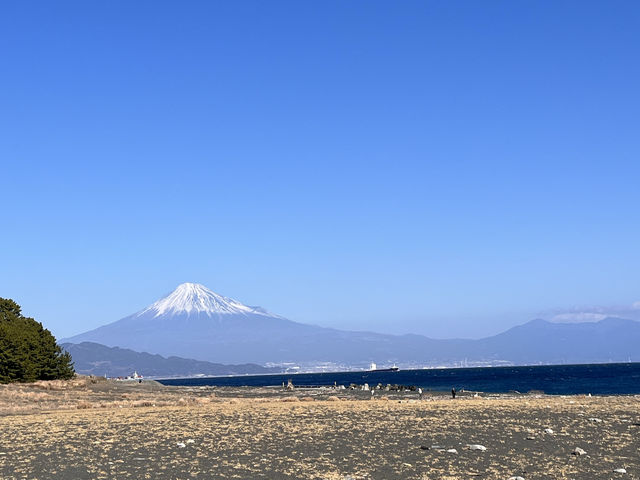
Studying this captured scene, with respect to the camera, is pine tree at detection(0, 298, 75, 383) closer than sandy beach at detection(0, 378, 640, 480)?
No

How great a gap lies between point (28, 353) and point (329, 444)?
51.3m

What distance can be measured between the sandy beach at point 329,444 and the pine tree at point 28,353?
103 ft

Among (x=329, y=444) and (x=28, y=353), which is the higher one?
(x=28, y=353)

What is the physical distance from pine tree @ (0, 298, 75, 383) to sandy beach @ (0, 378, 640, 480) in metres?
31.5

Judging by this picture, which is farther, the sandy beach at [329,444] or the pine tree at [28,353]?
the pine tree at [28,353]

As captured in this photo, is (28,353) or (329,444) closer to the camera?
(329,444)

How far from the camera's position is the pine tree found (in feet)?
203

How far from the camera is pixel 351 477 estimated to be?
16.2 m

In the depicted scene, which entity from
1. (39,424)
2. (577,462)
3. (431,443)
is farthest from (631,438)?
(39,424)

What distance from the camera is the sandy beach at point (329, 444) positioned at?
679 inches

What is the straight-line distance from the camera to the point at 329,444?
21.5 meters

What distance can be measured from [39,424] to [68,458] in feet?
31.9

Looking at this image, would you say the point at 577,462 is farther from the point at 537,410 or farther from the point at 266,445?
the point at 537,410

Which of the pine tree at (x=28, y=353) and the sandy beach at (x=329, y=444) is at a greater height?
the pine tree at (x=28, y=353)
